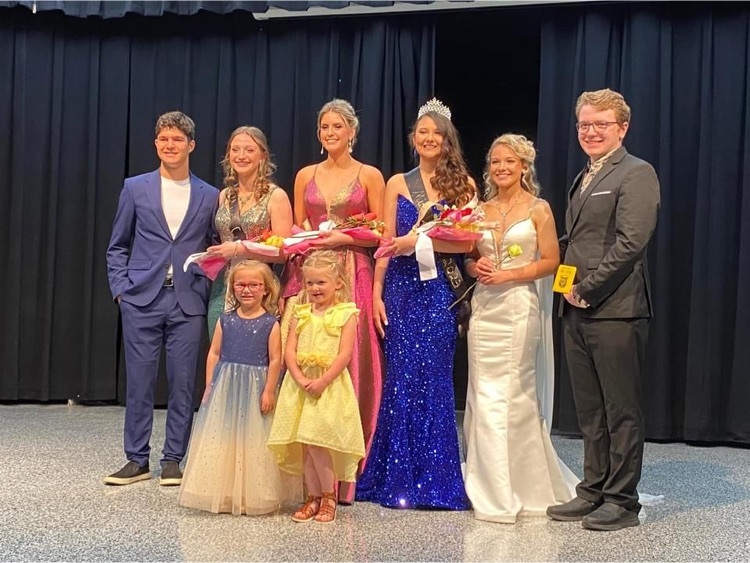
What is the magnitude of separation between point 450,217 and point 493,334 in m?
0.52

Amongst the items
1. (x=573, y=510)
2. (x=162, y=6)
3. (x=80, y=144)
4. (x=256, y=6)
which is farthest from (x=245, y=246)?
(x=80, y=144)

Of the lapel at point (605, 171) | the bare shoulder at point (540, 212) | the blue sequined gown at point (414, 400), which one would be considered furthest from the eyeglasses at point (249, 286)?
the lapel at point (605, 171)

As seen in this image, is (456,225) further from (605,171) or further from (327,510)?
(327,510)

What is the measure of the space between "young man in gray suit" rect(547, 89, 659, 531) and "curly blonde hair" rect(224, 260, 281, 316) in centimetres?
119

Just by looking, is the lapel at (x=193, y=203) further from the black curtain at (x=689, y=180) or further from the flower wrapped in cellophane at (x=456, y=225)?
the black curtain at (x=689, y=180)

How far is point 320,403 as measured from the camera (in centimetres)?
327

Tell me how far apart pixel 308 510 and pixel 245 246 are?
111 cm

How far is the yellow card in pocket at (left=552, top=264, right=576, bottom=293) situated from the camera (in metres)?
3.20

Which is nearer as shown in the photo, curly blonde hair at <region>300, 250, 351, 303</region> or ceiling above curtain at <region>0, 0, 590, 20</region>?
curly blonde hair at <region>300, 250, 351, 303</region>

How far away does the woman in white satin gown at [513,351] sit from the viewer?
346cm

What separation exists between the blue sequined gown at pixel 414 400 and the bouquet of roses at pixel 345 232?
0.11 metres

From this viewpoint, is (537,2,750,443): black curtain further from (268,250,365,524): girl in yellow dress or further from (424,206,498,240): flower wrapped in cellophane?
(268,250,365,524): girl in yellow dress

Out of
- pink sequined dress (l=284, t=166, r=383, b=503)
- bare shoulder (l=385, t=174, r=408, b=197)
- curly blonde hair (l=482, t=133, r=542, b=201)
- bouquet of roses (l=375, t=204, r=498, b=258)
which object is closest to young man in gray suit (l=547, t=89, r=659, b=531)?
curly blonde hair (l=482, t=133, r=542, b=201)

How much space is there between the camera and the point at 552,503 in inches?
136
